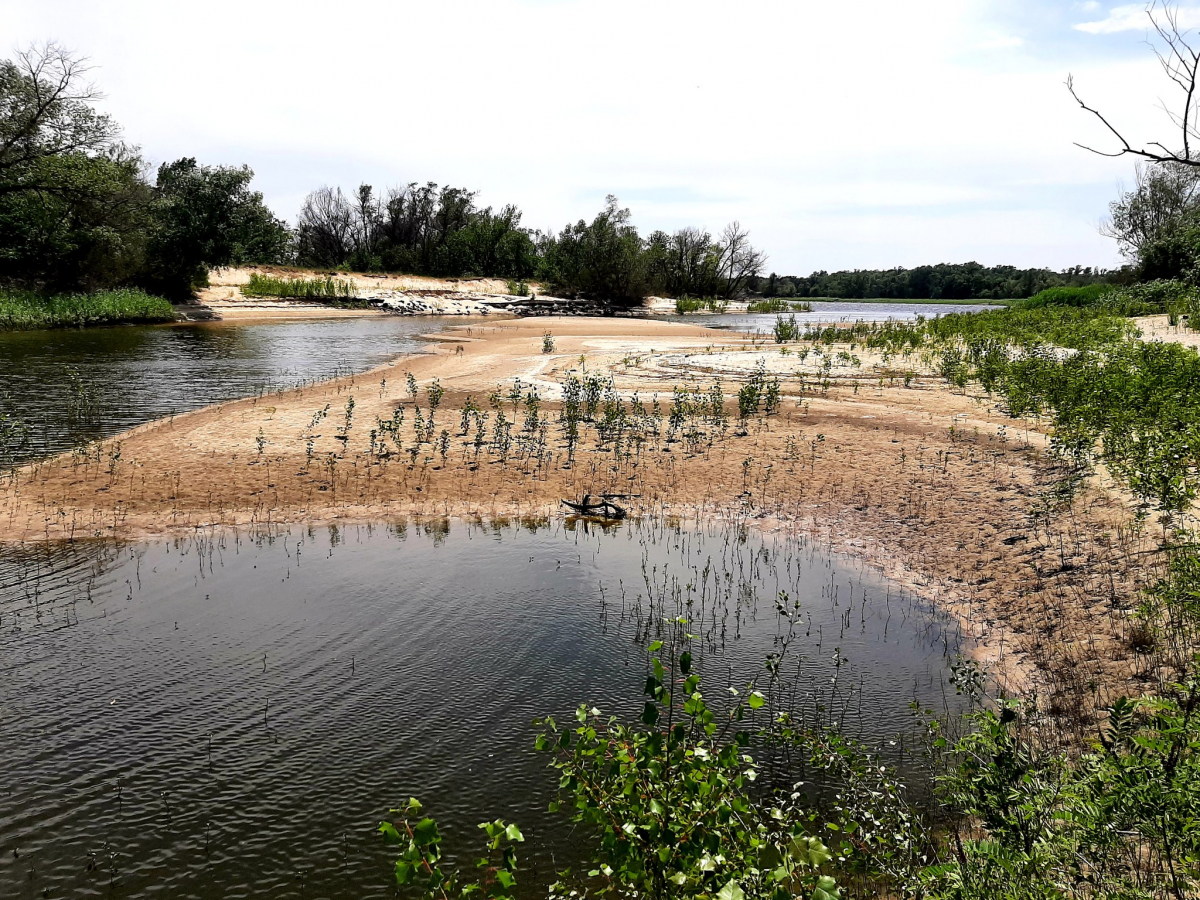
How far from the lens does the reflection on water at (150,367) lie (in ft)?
56.6

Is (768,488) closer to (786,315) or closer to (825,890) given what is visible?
(825,890)

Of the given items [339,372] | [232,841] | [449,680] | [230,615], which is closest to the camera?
[232,841]

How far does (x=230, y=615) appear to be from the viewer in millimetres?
8062

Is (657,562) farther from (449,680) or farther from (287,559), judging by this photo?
(287,559)

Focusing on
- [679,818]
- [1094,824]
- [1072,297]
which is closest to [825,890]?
[679,818]

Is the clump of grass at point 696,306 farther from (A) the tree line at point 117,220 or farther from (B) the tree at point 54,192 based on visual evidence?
(B) the tree at point 54,192

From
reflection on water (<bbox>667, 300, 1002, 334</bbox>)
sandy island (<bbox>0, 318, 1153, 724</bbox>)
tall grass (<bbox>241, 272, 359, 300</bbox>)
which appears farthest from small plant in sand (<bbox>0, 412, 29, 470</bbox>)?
tall grass (<bbox>241, 272, 359, 300</bbox>)

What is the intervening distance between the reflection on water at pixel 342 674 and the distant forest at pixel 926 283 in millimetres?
108920

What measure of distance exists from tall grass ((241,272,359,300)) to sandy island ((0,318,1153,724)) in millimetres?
44876

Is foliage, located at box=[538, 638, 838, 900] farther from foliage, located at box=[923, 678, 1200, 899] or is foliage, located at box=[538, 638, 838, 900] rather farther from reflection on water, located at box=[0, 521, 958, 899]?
reflection on water, located at box=[0, 521, 958, 899]

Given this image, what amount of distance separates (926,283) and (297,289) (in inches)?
4764

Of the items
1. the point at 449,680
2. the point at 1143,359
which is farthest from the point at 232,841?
the point at 1143,359

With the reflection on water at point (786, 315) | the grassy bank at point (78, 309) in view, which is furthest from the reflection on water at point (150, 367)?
the reflection on water at point (786, 315)

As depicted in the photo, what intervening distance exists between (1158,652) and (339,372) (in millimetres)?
22984
